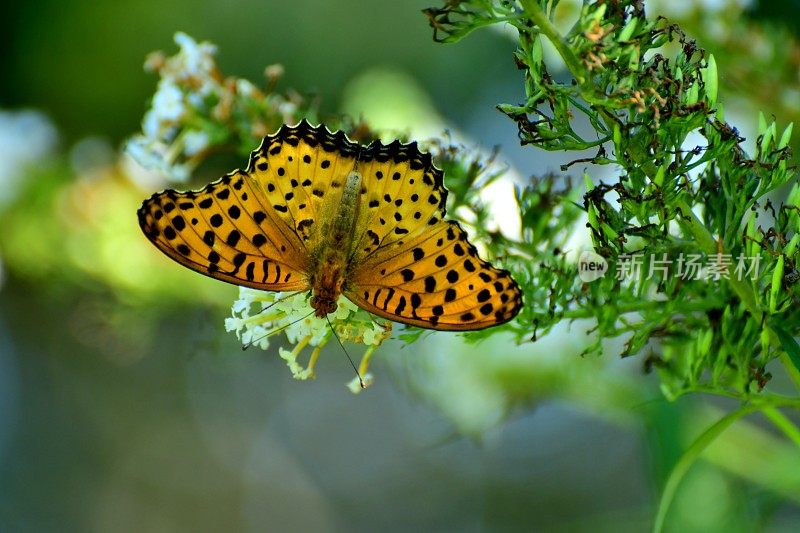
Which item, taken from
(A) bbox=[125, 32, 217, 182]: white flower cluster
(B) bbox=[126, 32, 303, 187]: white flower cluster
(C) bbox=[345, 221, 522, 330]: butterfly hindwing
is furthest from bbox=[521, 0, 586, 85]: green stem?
(A) bbox=[125, 32, 217, 182]: white flower cluster

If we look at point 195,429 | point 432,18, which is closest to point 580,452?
point 195,429

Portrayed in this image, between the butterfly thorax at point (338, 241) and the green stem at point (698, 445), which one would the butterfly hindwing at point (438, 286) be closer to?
the butterfly thorax at point (338, 241)

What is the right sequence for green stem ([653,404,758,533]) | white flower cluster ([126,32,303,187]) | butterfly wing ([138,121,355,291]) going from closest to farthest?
green stem ([653,404,758,533]) < butterfly wing ([138,121,355,291]) < white flower cluster ([126,32,303,187])

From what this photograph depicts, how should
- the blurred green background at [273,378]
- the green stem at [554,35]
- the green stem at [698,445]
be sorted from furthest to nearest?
the blurred green background at [273,378] < the green stem at [698,445] < the green stem at [554,35]

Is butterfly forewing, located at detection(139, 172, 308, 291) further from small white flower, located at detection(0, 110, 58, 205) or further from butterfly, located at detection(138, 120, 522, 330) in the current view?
small white flower, located at detection(0, 110, 58, 205)

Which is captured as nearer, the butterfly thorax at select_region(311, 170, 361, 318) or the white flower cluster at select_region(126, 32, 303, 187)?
the butterfly thorax at select_region(311, 170, 361, 318)

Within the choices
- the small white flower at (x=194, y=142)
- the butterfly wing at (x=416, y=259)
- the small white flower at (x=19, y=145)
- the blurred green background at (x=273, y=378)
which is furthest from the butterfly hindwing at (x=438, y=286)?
the small white flower at (x=19, y=145)
